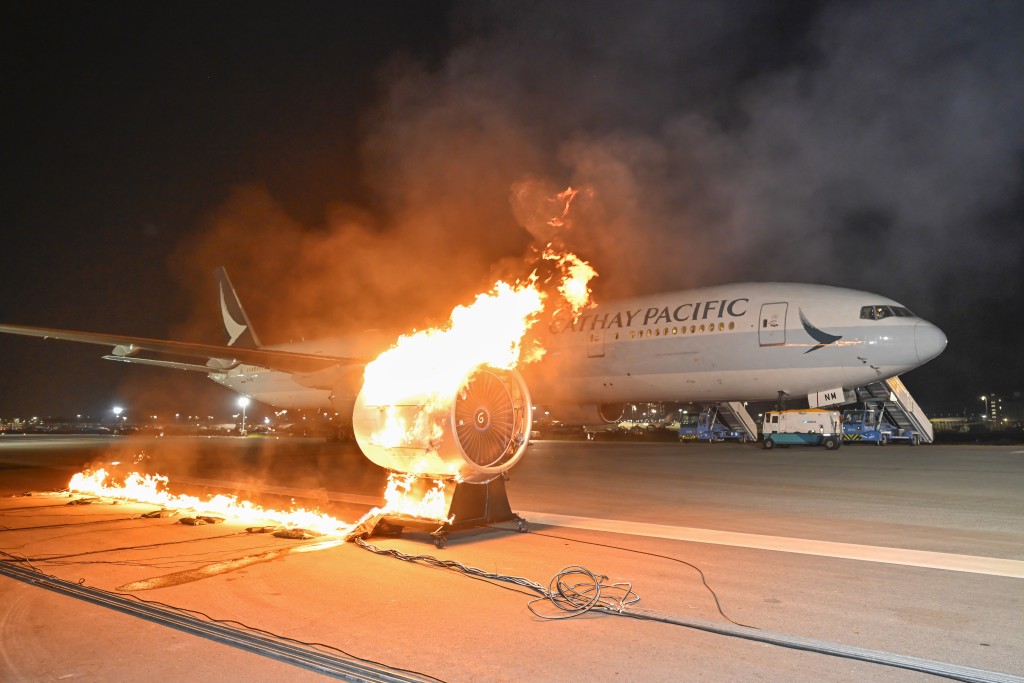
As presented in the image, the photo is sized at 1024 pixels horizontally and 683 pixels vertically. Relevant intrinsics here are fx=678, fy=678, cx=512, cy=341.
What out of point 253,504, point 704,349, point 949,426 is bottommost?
point 253,504

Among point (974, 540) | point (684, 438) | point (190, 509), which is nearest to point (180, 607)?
point (190, 509)

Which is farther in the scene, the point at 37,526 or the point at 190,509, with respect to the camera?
the point at 190,509

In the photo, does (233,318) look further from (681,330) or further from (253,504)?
(253,504)

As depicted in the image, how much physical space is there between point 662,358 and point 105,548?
57.3 feet

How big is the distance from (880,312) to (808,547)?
590 inches

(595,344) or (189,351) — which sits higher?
(595,344)

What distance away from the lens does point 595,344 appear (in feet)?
78.4

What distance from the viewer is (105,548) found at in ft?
25.6

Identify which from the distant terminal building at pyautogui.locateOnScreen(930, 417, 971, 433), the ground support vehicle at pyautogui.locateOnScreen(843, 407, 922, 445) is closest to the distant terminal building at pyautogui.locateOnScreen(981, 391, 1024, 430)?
the distant terminal building at pyautogui.locateOnScreen(930, 417, 971, 433)

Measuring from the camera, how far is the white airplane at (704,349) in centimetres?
2008

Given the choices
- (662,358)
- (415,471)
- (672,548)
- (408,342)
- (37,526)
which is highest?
(662,358)

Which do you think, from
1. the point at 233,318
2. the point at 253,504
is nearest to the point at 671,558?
the point at 253,504

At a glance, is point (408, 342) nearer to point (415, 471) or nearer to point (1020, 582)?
point (415, 471)

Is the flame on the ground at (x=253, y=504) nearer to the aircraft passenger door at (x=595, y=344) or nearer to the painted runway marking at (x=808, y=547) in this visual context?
the painted runway marking at (x=808, y=547)
